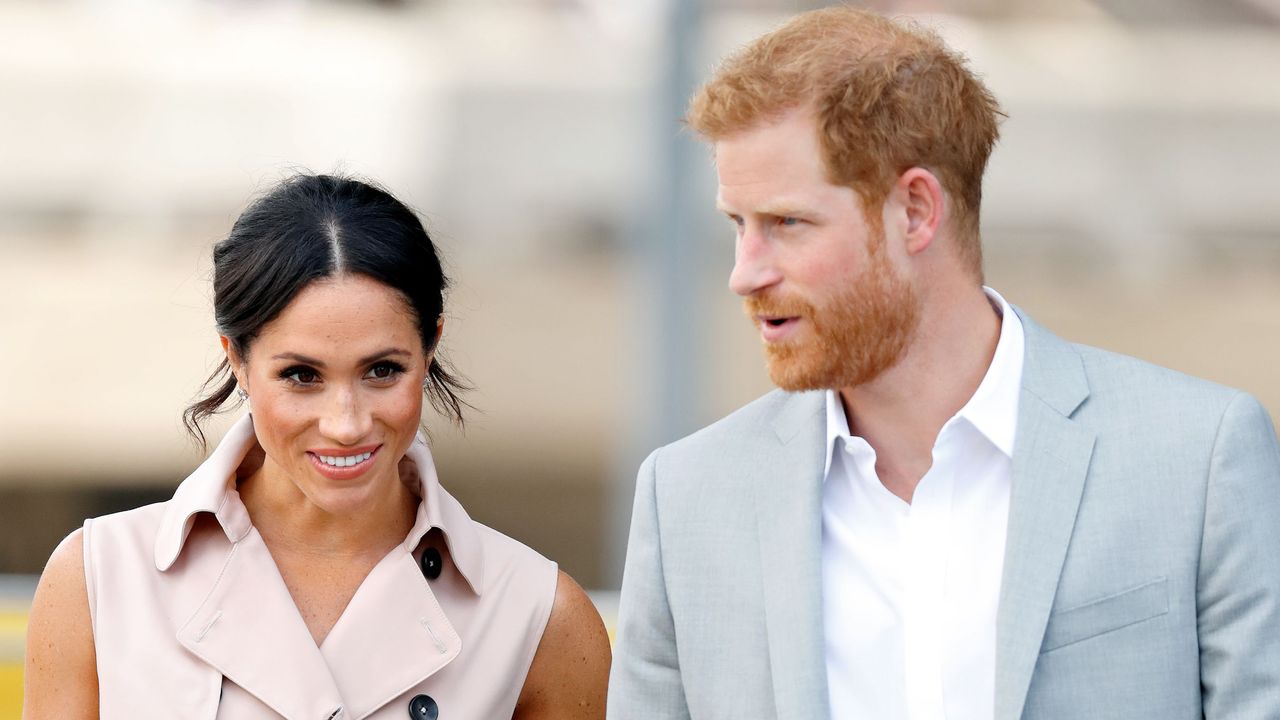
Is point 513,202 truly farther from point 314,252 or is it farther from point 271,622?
point 271,622

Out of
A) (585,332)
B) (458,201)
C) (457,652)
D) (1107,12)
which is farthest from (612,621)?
(1107,12)

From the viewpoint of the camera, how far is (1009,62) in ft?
14.3

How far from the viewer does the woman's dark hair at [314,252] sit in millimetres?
2592

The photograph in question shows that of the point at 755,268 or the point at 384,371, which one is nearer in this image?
the point at 755,268

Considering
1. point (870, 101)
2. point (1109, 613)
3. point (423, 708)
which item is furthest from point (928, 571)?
point (423, 708)

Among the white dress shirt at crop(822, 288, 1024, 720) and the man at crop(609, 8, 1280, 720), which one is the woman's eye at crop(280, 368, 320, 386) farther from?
the white dress shirt at crop(822, 288, 1024, 720)

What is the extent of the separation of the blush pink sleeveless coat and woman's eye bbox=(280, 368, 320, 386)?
0.24 metres

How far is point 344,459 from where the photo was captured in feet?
8.45

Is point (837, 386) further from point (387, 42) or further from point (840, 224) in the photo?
point (387, 42)

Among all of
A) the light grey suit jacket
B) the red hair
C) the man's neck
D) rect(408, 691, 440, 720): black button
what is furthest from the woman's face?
the man's neck

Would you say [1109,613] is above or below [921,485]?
below

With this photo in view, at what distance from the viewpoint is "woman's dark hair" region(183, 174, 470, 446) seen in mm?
2592

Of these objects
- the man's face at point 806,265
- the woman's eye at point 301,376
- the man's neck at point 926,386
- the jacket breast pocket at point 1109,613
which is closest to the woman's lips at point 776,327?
the man's face at point 806,265

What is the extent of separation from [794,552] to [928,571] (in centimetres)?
18
